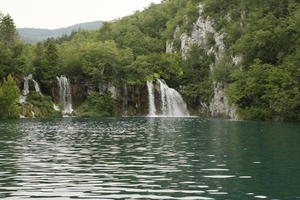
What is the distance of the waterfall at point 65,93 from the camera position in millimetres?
97144

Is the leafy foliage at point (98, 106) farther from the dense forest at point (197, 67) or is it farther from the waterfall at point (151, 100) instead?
the waterfall at point (151, 100)

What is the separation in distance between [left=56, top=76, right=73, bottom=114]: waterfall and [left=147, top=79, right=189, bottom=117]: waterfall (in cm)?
1903

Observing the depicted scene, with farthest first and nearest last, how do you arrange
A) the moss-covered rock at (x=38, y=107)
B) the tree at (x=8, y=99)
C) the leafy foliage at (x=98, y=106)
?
the leafy foliage at (x=98, y=106) < the moss-covered rock at (x=38, y=107) < the tree at (x=8, y=99)

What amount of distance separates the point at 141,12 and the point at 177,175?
167156 mm

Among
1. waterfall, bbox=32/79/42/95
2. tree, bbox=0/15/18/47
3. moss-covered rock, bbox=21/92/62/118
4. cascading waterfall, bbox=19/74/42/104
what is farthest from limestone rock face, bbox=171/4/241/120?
tree, bbox=0/15/18/47

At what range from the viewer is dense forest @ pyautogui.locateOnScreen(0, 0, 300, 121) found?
79.5 metres

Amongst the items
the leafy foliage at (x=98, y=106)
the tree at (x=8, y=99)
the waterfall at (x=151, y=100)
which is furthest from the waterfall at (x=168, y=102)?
the tree at (x=8, y=99)

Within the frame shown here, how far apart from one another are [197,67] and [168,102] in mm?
19963

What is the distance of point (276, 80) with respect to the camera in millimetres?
77375

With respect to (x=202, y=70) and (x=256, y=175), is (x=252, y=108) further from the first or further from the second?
(x=256, y=175)

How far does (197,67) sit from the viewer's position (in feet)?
394

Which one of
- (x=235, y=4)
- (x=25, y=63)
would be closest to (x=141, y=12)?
(x=235, y=4)

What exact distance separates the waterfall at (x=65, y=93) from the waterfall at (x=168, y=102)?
19.0m

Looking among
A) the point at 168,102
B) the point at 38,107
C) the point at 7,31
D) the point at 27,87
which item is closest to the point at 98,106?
the point at 38,107
